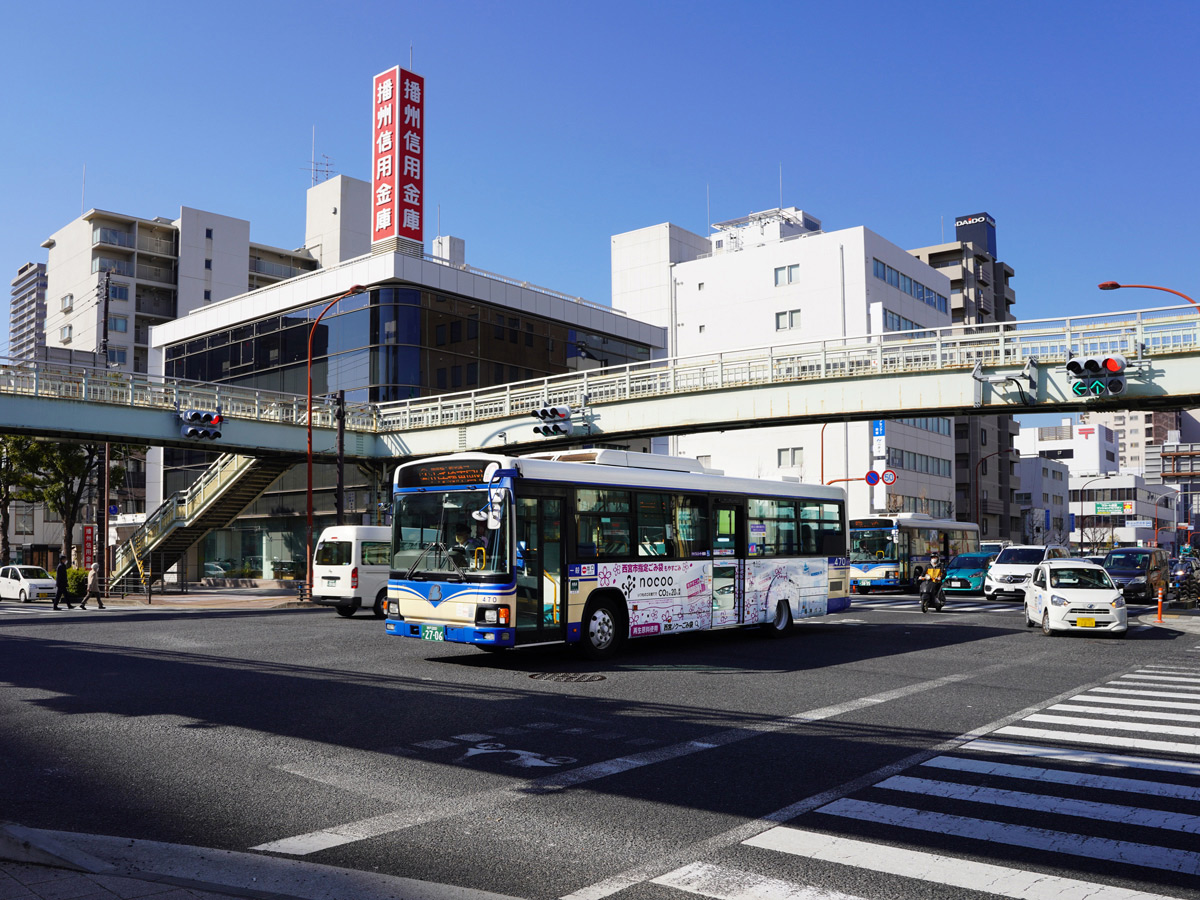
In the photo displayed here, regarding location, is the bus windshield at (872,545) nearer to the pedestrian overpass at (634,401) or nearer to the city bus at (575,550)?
the pedestrian overpass at (634,401)

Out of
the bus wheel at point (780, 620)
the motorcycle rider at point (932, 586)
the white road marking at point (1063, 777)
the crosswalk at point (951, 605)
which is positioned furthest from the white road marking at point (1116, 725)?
the crosswalk at point (951, 605)

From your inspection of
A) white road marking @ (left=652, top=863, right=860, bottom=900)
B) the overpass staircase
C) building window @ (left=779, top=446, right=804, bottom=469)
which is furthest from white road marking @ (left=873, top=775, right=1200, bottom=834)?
building window @ (left=779, top=446, right=804, bottom=469)

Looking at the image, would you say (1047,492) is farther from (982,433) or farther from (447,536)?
(447,536)

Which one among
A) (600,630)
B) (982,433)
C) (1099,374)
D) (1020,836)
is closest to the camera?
(1020,836)

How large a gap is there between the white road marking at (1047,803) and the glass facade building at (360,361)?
118 feet

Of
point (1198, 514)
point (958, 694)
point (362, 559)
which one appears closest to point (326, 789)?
point (958, 694)

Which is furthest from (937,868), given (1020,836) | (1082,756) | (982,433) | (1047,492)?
(1047,492)

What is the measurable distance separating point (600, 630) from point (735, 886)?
434 inches

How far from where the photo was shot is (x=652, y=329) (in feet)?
189

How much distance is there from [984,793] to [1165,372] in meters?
21.0

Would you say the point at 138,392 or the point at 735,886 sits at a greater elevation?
the point at 138,392

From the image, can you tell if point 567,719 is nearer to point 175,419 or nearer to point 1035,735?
point 1035,735

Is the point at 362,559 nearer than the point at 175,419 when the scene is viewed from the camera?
Yes

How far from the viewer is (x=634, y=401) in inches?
1320
